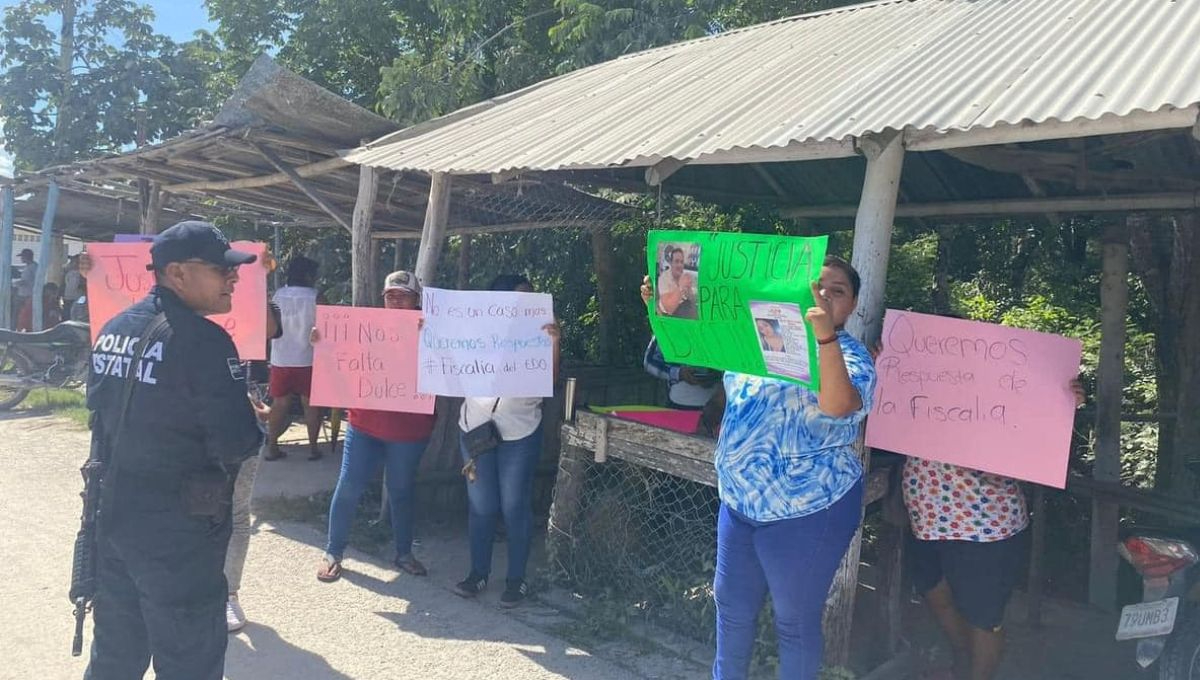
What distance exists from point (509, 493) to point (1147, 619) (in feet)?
9.50

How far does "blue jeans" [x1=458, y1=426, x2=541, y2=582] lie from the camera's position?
191 inches

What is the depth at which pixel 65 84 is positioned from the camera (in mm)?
22438

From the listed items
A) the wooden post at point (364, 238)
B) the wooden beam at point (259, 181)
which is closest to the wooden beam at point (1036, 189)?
the wooden post at point (364, 238)

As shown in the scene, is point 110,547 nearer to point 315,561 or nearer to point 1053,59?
point 315,561

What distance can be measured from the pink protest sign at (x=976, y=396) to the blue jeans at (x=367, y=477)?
104 inches

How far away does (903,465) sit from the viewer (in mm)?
4074

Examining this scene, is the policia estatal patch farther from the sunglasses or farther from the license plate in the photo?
the license plate

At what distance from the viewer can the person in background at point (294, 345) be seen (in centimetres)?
708

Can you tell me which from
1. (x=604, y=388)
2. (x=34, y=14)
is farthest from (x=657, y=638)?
(x=34, y=14)

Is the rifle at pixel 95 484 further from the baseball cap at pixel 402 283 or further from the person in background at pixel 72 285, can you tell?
the person in background at pixel 72 285

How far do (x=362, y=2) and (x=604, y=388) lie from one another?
29.8ft

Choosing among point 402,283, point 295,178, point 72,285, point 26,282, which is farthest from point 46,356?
point 402,283

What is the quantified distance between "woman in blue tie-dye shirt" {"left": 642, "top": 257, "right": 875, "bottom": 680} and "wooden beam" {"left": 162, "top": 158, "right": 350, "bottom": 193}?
147 inches

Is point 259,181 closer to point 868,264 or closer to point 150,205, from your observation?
point 150,205
